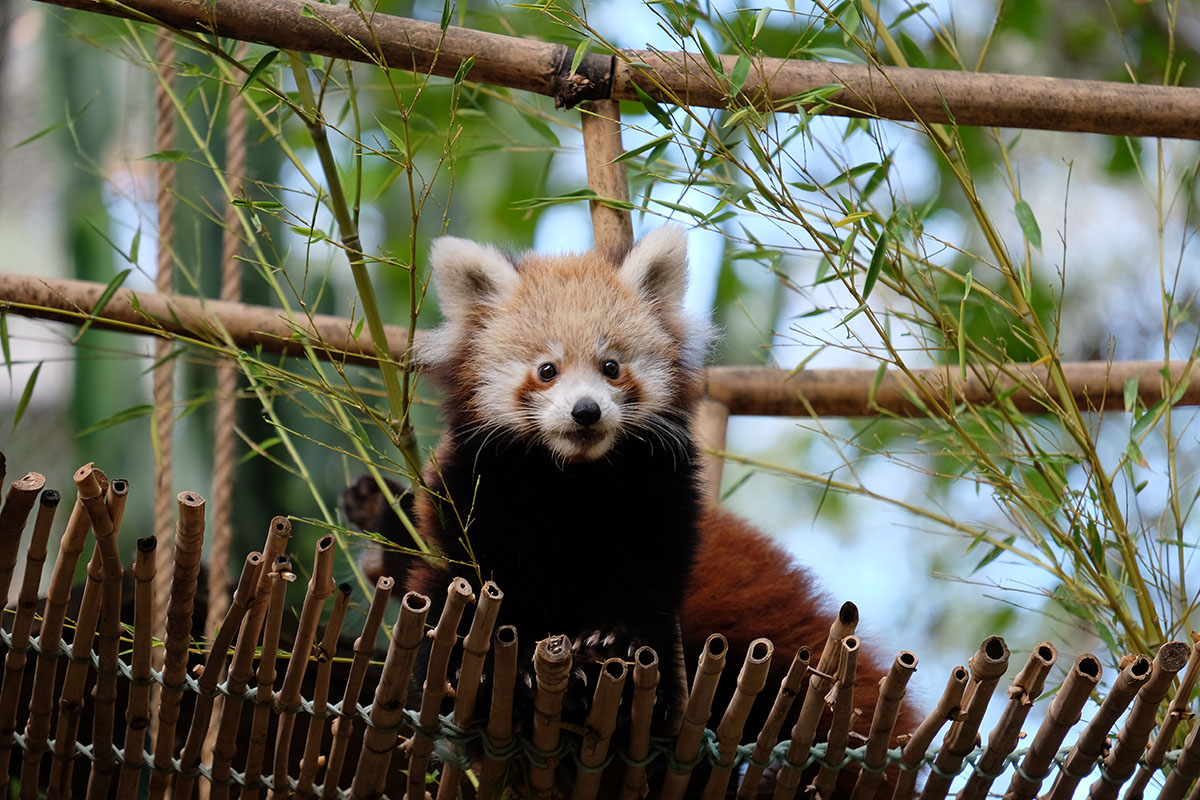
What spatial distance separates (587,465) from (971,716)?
28.1 inches

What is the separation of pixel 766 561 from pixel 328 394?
941 millimetres

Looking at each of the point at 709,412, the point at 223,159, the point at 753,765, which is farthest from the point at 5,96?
the point at 753,765

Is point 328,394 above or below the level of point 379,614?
above

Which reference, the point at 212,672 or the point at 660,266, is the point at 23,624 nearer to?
the point at 212,672

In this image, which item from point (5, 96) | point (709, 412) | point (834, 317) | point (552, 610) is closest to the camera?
point (552, 610)

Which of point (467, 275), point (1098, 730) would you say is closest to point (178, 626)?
point (467, 275)

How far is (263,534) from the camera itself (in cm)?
558

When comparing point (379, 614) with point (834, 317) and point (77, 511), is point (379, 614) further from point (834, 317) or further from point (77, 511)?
point (834, 317)

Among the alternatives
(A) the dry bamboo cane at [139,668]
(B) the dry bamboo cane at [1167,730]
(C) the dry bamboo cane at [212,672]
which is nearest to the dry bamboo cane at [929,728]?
(B) the dry bamboo cane at [1167,730]

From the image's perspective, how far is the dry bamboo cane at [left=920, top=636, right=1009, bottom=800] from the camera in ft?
4.18

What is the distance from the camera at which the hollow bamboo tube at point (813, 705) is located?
1337 millimetres

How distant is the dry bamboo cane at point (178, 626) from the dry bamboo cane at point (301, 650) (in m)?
0.14

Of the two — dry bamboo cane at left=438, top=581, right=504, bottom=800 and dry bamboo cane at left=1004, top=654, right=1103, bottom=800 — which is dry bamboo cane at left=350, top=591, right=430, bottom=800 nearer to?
dry bamboo cane at left=438, top=581, right=504, bottom=800

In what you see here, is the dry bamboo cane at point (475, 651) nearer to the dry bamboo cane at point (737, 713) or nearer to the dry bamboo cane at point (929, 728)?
the dry bamboo cane at point (737, 713)
